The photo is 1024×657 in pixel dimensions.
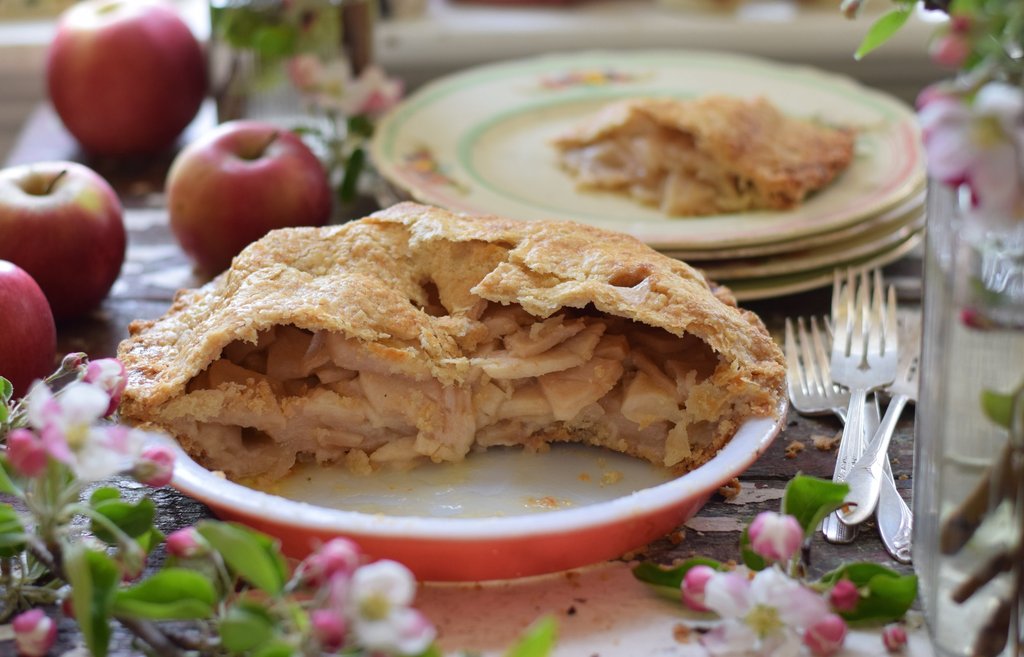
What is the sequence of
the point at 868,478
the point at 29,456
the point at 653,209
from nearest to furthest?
the point at 29,456 < the point at 868,478 < the point at 653,209

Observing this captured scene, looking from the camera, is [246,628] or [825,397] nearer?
[246,628]

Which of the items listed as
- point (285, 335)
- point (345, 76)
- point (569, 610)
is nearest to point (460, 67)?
point (345, 76)

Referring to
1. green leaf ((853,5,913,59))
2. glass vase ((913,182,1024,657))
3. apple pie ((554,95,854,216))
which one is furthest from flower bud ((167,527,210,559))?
apple pie ((554,95,854,216))

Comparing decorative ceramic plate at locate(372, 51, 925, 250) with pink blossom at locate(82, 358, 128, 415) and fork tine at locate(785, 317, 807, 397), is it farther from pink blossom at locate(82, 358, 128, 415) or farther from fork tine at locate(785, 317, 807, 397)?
pink blossom at locate(82, 358, 128, 415)

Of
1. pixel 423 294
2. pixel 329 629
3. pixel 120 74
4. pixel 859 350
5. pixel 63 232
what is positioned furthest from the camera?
pixel 120 74

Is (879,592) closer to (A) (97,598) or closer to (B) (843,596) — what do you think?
(B) (843,596)

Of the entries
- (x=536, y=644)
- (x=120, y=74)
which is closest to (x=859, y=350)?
(x=536, y=644)

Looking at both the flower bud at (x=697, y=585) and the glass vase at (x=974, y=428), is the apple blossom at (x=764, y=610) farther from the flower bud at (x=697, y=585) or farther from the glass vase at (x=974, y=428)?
the glass vase at (x=974, y=428)

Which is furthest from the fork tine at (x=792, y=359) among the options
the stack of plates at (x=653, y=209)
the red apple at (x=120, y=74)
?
the red apple at (x=120, y=74)
